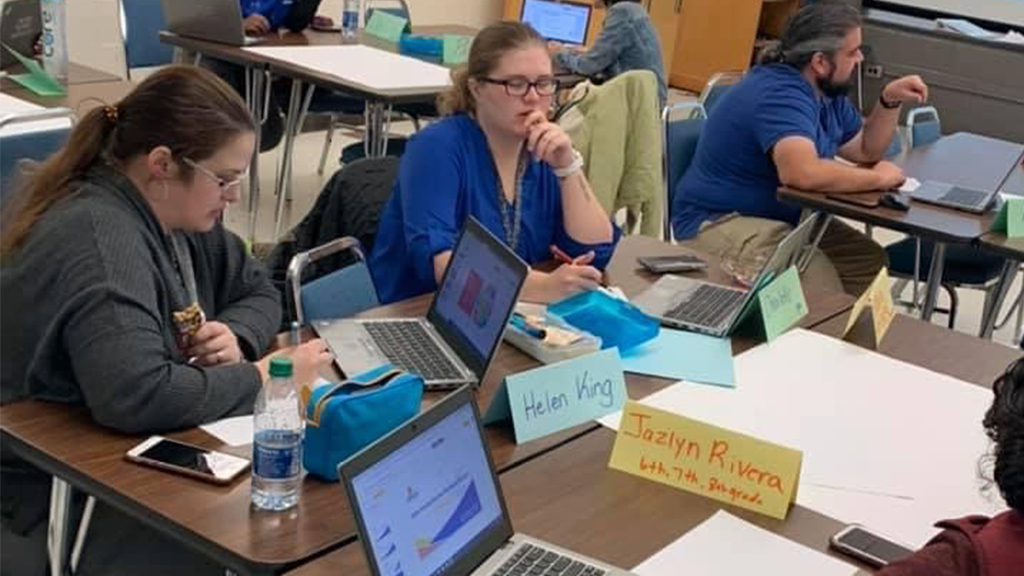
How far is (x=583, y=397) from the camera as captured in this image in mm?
1808

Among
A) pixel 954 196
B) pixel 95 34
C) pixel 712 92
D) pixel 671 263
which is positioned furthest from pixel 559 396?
pixel 95 34

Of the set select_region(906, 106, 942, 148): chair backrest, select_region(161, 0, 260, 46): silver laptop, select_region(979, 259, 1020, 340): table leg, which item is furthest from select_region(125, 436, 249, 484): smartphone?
select_region(906, 106, 942, 148): chair backrest

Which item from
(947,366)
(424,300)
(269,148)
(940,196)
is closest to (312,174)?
(269,148)

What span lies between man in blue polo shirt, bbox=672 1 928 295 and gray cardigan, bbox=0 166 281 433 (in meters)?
1.81

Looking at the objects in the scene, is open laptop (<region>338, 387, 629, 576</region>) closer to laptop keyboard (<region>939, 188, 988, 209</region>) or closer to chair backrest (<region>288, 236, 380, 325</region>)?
chair backrest (<region>288, 236, 380, 325</region>)

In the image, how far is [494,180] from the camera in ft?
8.04

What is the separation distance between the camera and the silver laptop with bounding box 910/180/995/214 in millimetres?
3189

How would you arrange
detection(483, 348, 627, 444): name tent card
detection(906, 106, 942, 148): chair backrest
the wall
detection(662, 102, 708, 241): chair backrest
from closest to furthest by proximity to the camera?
detection(483, 348, 627, 444): name tent card < detection(662, 102, 708, 241): chair backrest < detection(906, 106, 942, 148): chair backrest < the wall

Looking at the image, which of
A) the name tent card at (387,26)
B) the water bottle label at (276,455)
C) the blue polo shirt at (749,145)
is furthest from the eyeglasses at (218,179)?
the name tent card at (387,26)

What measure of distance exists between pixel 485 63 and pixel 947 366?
1.04 m

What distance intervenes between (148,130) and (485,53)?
830 millimetres

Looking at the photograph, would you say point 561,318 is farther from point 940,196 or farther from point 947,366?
point 940,196

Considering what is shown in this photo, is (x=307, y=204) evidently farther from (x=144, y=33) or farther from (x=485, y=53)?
(x=485, y=53)

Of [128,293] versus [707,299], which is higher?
[128,293]
